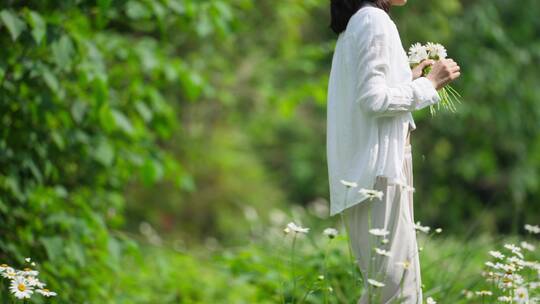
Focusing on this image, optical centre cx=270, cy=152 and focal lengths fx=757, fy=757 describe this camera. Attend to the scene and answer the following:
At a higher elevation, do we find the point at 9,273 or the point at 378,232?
the point at 378,232

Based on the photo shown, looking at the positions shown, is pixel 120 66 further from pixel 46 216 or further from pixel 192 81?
pixel 46 216

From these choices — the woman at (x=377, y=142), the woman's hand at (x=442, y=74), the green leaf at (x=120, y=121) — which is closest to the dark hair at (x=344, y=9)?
the woman at (x=377, y=142)

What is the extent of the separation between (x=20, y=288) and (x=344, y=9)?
1.54m

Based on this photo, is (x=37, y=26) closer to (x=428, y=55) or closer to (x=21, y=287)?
(x=21, y=287)

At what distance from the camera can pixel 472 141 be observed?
13.4 metres

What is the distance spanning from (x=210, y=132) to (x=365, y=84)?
27.1 feet

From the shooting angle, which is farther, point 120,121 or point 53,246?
point 120,121

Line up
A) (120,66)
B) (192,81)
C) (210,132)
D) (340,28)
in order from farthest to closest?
1. (210,132)
2. (120,66)
3. (192,81)
4. (340,28)

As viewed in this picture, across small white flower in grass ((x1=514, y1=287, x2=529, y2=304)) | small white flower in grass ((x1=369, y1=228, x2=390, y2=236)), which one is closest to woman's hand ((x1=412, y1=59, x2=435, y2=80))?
small white flower in grass ((x1=369, y1=228, x2=390, y2=236))

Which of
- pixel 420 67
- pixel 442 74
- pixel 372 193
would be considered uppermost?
pixel 420 67

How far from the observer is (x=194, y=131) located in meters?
10.6

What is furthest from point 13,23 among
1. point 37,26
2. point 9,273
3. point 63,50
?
point 9,273

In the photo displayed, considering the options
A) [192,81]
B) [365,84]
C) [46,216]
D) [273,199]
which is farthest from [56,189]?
[273,199]

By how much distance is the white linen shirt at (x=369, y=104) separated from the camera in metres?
2.64
